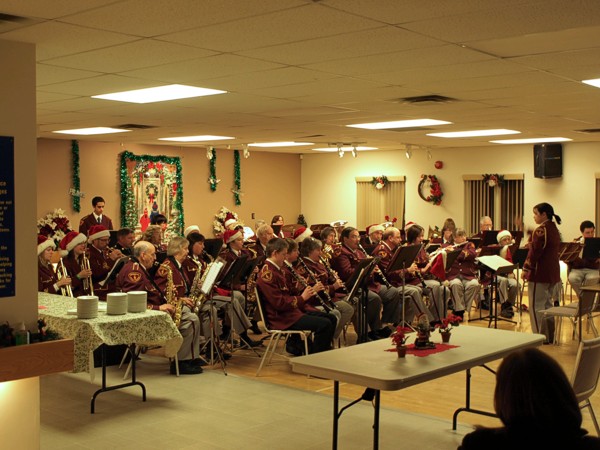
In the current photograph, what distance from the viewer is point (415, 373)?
4.02 m

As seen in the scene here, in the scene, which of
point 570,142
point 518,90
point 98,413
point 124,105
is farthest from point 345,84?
point 570,142

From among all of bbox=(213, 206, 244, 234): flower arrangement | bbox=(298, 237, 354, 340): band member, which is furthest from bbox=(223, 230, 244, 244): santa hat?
bbox=(213, 206, 244, 234): flower arrangement

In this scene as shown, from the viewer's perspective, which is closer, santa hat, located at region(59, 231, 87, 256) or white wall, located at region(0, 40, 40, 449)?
white wall, located at region(0, 40, 40, 449)

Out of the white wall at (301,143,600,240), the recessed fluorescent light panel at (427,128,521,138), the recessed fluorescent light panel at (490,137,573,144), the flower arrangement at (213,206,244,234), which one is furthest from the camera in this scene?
the flower arrangement at (213,206,244,234)

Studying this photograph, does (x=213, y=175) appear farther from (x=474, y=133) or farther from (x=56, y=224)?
(x=474, y=133)

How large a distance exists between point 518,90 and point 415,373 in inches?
128

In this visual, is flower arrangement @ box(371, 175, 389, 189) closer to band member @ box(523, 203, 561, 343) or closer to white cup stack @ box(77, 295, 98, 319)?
band member @ box(523, 203, 561, 343)

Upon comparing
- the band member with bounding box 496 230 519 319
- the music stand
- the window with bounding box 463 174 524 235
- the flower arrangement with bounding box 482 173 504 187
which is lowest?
the band member with bounding box 496 230 519 319

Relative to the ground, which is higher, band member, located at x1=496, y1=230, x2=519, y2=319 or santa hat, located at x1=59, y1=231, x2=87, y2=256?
santa hat, located at x1=59, y1=231, x2=87, y2=256

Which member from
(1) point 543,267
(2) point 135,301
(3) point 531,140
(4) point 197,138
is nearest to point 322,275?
(1) point 543,267

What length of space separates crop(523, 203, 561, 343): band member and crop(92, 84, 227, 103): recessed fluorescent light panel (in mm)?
3819

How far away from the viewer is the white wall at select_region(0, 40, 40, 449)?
4.23 metres

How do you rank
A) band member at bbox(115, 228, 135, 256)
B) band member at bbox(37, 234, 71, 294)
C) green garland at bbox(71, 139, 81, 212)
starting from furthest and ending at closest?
green garland at bbox(71, 139, 81, 212)
band member at bbox(115, 228, 135, 256)
band member at bbox(37, 234, 71, 294)

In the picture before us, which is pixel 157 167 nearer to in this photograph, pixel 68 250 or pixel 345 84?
pixel 68 250
